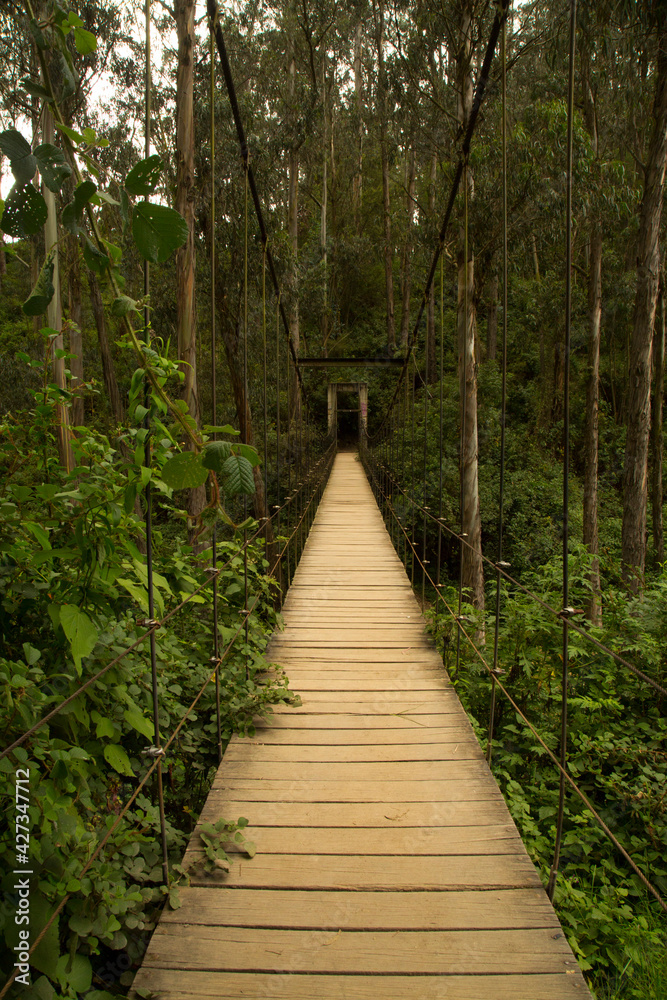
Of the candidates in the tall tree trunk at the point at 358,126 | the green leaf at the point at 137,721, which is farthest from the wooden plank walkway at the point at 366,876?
the tall tree trunk at the point at 358,126

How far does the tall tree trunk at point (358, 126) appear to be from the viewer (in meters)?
19.1

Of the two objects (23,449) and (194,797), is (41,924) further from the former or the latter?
(194,797)

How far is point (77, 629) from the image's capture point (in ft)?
3.55

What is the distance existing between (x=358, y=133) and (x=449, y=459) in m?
13.7

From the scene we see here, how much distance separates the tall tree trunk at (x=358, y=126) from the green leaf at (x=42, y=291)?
1796 centimetres

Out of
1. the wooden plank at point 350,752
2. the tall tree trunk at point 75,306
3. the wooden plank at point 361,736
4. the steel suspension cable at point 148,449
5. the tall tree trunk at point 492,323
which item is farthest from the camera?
the tall tree trunk at point 492,323

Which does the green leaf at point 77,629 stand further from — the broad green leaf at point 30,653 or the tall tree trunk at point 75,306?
the tall tree trunk at point 75,306

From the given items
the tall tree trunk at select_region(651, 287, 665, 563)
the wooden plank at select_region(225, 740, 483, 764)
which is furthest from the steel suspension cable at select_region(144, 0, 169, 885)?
the tall tree trunk at select_region(651, 287, 665, 563)

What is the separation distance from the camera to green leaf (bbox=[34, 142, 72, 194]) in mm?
737

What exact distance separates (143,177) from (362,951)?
58.9 inches

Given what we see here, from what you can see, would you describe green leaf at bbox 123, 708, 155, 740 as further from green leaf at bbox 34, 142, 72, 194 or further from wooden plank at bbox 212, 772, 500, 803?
green leaf at bbox 34, 142, 72, 194

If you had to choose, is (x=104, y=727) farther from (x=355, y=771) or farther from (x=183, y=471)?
(x=355, y=771)

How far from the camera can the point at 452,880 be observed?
1524mm

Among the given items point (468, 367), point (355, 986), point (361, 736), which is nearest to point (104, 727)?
point (355, 986)
